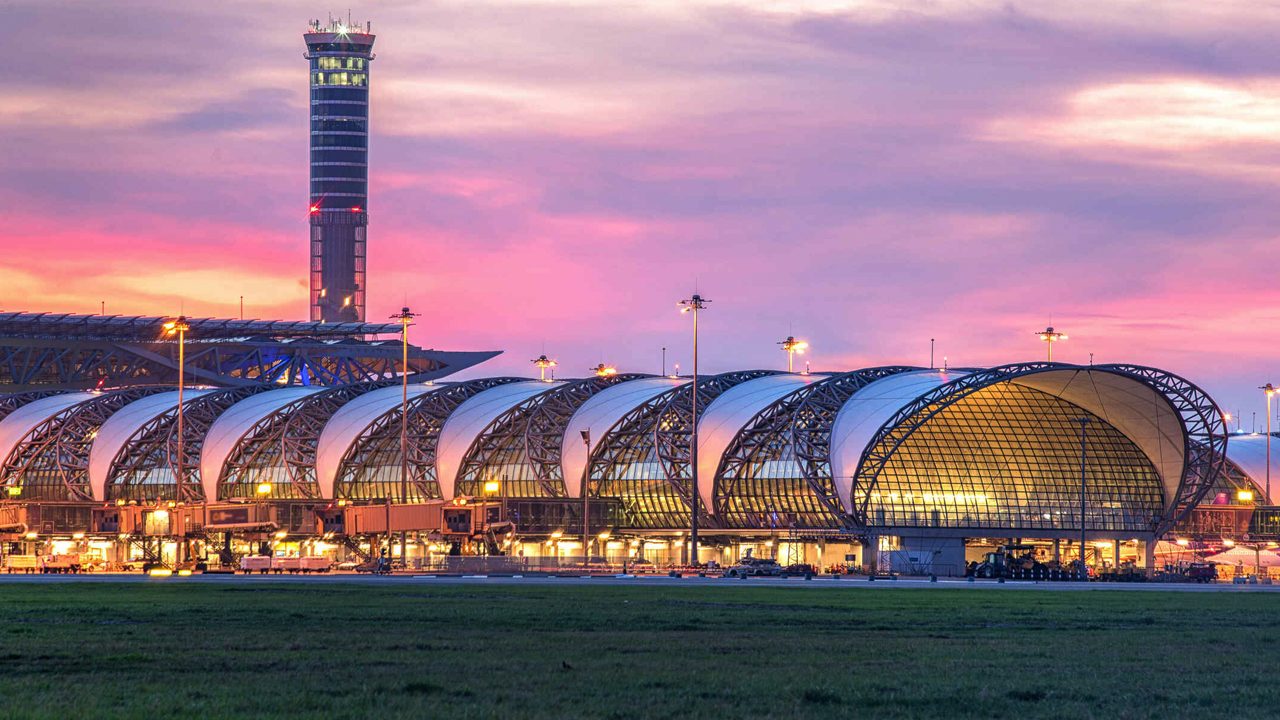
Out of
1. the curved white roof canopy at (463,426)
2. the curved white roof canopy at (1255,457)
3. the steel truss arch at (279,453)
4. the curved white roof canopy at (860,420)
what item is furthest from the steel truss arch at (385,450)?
the curved white roof canopy at (1255,457)

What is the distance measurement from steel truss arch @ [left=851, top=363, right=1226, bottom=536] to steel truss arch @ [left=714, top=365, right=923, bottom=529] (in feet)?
8.79

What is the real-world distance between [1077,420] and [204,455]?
72056 mm

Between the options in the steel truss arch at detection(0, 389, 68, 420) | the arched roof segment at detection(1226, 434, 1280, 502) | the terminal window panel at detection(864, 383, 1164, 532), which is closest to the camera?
the terminal window panel at detection(864, 383, 1164, 532)

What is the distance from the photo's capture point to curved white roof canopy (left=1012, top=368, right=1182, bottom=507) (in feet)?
453

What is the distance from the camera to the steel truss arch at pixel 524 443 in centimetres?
14738

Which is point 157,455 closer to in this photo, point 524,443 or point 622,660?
point 524,443

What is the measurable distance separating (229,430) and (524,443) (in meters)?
29.8

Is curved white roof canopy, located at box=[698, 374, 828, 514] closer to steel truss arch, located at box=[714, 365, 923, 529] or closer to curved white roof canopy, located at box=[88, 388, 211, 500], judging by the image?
steel truss arch, located at box=[714, 365, 923, 529]

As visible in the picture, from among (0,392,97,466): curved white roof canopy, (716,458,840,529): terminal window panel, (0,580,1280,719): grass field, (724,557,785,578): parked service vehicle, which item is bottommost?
(724,557,785,578): parked service vehicle

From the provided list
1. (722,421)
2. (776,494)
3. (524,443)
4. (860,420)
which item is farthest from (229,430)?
(860,420)

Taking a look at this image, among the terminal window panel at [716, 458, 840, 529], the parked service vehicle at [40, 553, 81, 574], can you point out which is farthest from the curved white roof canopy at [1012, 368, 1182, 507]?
the parked service vehicle at [40, 553, 81, 574]

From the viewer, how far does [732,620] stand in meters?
49.7

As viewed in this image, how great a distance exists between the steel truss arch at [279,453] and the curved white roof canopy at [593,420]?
24.0 meters

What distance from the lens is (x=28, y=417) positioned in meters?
181
